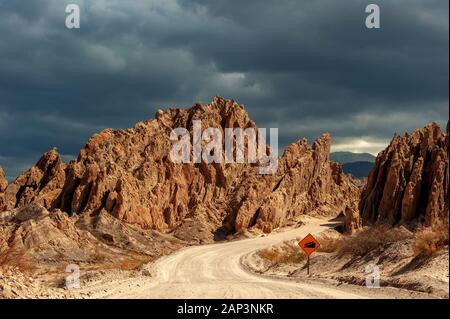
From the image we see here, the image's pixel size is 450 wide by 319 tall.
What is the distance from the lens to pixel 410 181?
239ft

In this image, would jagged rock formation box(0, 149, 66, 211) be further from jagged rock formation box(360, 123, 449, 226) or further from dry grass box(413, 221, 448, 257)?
dry grass box(413, 221, 448, 257)

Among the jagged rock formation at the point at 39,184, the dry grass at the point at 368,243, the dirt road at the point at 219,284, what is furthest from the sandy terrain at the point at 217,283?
the jagged rock formation at the point at 39,184

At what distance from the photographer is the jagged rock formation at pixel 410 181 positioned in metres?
69.5

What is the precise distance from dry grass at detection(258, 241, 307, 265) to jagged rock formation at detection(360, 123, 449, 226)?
12.8 metres

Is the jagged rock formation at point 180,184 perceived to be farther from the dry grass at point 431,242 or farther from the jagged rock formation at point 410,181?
the dry grass at point 431,242

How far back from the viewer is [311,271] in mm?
41500

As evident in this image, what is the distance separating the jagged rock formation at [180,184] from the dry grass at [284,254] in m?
23.8

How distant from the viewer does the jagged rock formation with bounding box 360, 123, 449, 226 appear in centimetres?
6950

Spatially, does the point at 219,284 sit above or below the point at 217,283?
above

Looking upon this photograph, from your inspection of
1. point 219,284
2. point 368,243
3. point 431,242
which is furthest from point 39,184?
point 431,242

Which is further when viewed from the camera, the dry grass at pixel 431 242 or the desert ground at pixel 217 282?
the dry grass at pixel 431 242

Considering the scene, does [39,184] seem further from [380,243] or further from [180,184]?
[380,243]

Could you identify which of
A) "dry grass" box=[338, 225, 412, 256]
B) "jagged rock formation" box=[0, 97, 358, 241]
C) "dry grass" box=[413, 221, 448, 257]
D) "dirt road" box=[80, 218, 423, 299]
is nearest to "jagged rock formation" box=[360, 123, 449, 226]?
"dirt road" box=[80, 218, 423, 299]

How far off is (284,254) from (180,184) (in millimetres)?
45166
